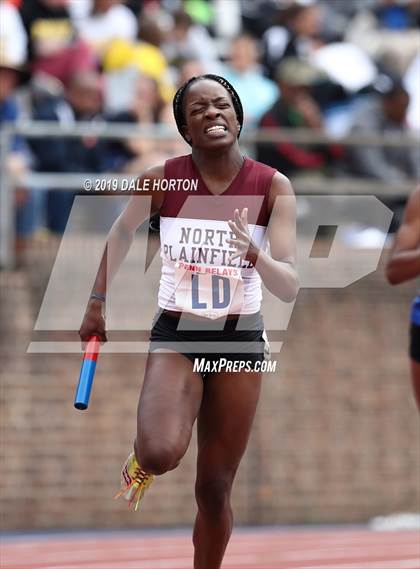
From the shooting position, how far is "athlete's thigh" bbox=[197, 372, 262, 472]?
5871 mm

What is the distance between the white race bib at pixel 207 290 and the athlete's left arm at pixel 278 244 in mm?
250

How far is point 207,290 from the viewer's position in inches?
233

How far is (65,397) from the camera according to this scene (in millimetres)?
10430

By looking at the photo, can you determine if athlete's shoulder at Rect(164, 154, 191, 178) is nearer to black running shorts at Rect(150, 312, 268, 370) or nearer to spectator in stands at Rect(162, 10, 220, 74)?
black running shorts at Rect(150, 312, 268, 370)

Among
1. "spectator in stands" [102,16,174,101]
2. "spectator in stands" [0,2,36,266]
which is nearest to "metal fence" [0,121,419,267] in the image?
"spectator in stands" [0,2,36,266]

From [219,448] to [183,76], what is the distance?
19.6 ft

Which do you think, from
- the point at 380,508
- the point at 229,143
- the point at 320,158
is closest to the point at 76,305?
the point at 320,158

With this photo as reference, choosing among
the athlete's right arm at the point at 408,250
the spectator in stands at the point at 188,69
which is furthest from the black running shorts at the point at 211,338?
the spectator in stands at the point at 188,69

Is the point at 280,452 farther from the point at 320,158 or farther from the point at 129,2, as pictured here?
the point at 129,2

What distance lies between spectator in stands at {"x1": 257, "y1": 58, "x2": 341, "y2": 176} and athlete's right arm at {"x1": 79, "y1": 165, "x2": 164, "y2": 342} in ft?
14.4

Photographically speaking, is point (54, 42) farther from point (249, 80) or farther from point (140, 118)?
point (249, 80)

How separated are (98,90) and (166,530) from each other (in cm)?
360

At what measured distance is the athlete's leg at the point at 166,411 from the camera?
555cm

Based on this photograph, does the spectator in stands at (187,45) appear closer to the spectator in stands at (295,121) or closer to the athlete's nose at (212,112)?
the spectator in stands at (295,121)
